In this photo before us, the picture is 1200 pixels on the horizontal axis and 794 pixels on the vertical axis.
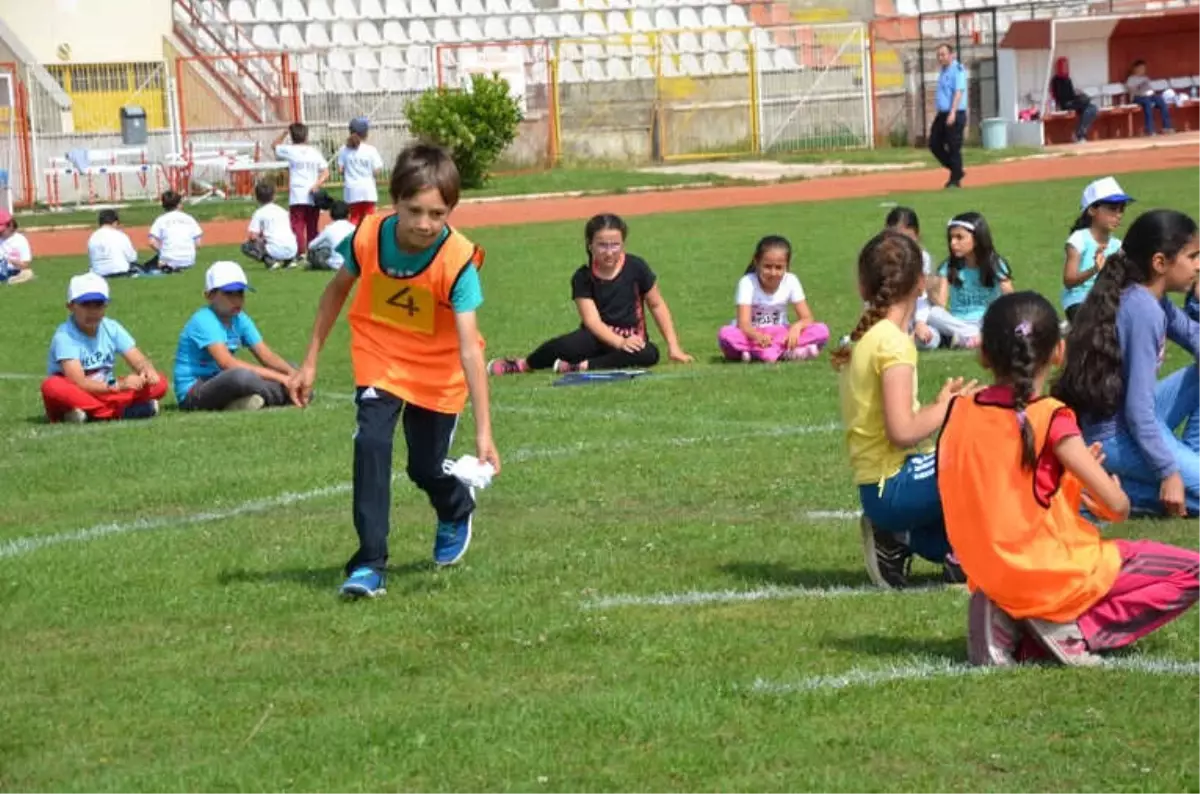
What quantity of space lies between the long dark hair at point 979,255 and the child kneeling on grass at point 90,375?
5.64 metres

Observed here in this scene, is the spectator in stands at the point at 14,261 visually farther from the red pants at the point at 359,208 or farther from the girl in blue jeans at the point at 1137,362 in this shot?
the girl in blue jeans at the point at 1137,362

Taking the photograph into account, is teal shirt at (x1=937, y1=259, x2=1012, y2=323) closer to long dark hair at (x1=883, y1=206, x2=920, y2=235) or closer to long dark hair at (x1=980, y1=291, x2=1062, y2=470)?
long dark hair at (x1=883, y1=206, x2=920, y2=235)

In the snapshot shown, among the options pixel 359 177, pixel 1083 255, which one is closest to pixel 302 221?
pixel 359 177

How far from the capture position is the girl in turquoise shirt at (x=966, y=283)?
15156mm

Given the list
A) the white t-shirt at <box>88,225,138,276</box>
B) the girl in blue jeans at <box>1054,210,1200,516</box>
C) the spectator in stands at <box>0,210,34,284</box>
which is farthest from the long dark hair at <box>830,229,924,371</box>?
the spectator in stands at <box>0,210,34,284</box>

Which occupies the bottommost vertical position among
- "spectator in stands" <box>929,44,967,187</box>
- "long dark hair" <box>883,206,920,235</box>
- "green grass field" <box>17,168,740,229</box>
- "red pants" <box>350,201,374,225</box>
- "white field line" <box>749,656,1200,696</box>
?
"white field line" <box>749,656,1200,696</box>

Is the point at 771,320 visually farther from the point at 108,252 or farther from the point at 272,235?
the point at 108,252

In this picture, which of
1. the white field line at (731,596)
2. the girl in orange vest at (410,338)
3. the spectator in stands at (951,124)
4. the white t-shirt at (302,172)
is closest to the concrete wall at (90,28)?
the white t-shirt at (302,172)

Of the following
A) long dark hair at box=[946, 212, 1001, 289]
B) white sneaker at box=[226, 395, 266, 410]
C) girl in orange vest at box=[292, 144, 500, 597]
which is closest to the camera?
girl in orange vest at box=[292, 144, 500, 597]

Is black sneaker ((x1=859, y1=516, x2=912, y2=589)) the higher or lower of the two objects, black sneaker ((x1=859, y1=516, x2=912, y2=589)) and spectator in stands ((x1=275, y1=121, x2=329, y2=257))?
the lower

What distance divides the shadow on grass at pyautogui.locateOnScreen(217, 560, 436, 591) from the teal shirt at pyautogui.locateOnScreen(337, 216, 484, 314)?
3.74 feet

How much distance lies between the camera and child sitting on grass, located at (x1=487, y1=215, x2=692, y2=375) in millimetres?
15477

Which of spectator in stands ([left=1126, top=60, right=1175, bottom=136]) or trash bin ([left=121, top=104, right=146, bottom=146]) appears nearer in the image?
trash bin ([left=121, top=104, right=146, bottom=146])

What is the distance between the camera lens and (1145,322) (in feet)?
29.0
